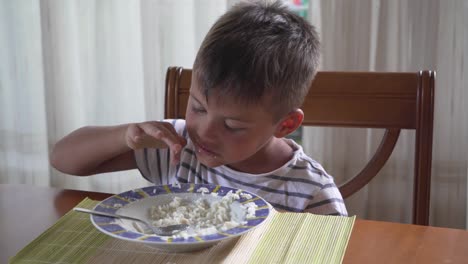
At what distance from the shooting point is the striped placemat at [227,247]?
2.45 ft

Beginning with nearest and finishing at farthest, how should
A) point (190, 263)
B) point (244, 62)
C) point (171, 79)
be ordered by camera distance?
point (190, 263) → point (244, 62) → point (171, 79)

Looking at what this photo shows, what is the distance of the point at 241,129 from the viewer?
98 centimetres

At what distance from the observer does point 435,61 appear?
1.76 metres

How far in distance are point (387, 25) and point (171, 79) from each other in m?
0.83

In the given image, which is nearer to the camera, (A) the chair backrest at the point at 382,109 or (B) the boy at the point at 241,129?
(B) the boy at the point at 241,129

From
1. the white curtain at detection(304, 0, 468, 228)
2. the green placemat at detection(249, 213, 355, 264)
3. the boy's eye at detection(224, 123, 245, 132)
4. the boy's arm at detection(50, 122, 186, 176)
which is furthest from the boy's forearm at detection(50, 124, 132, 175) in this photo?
the white curtain at detection(304, 0, 468, 228)

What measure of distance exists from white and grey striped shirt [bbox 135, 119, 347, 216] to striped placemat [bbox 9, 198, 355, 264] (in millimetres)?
211

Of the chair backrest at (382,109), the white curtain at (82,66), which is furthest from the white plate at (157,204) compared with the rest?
the white curtain at (82,66)

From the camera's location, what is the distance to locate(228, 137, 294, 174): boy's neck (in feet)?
3.83

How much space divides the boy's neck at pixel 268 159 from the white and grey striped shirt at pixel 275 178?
23 millimetres

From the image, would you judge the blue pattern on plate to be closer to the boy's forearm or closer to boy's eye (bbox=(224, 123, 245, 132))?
boy's eye (bbox=(224, 123, 245, 132))

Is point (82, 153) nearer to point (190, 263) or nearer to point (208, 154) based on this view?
point (208, 154)

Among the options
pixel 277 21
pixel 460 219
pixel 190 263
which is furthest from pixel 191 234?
pixel 460 219

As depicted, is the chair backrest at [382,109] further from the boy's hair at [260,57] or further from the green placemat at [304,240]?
the green placemat at [304,240]
